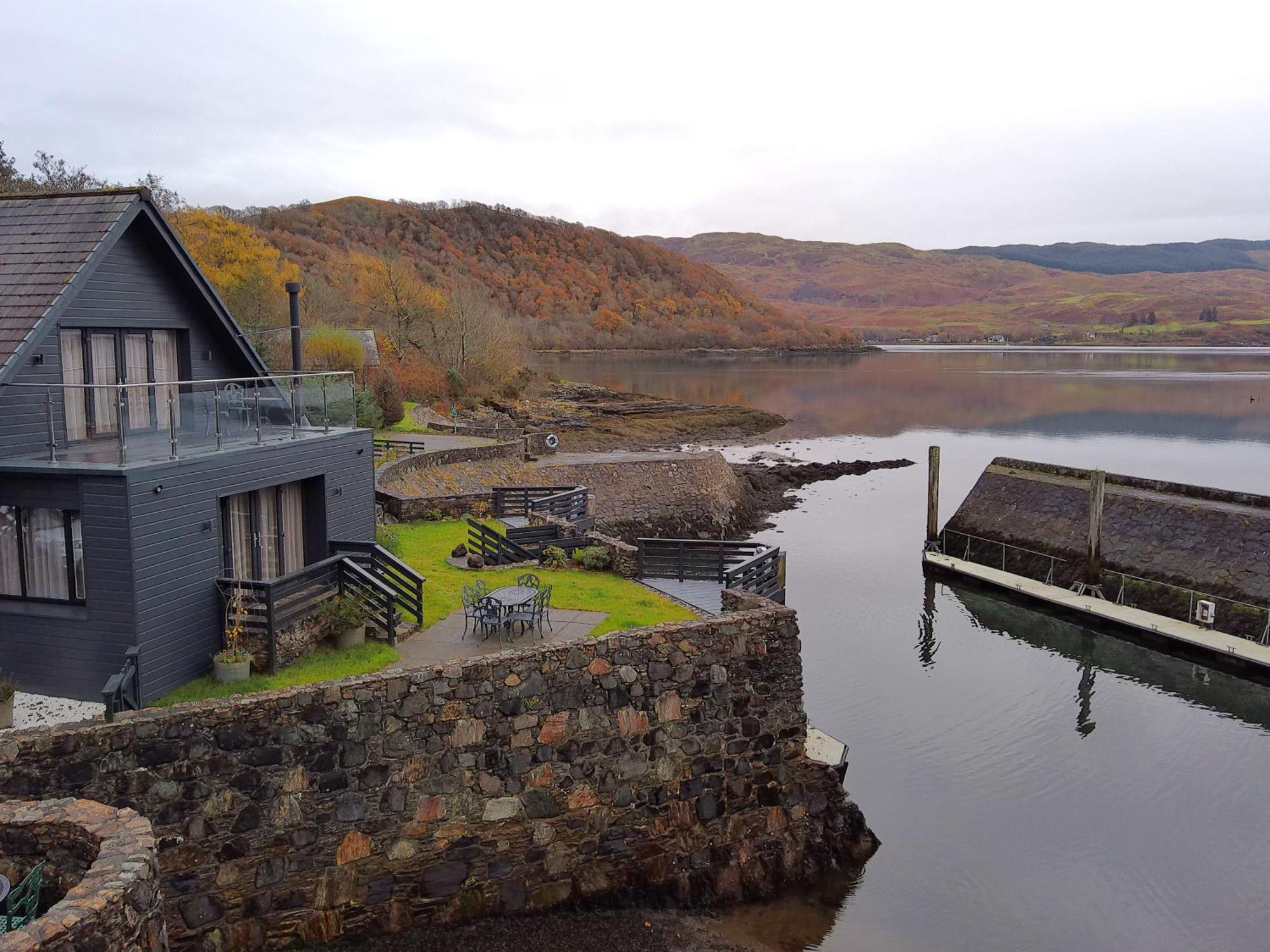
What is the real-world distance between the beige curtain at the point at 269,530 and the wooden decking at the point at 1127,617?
851 inches

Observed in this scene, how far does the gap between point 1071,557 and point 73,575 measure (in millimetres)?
27022

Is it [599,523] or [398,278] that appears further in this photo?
[398,278]

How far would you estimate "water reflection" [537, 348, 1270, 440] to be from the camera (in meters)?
79.4

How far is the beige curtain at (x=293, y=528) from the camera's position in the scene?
1711 centimetres

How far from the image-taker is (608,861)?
1302cm

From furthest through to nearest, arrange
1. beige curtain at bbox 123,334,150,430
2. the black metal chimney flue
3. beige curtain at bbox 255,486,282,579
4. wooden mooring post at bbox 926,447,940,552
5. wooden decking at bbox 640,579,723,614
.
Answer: wooden mooring post at bbox 926,447,940,552, the black metal chimney flue, wooden decking at bbox 640,579,723,614, beige curtain at bbox 255,486,282,579, beige curtain at bbox 123,334,150,430

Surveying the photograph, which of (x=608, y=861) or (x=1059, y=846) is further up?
A: (x=608, y=861)

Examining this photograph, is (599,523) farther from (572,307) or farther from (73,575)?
(572,307)

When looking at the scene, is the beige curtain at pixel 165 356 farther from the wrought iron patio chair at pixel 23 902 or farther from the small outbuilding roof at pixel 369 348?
the small outbuilding roof at pixel 369 348

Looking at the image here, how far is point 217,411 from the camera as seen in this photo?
1497cm

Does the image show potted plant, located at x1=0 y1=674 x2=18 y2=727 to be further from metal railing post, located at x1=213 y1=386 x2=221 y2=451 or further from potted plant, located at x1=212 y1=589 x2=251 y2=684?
metal railing post, located at x1=213 y1=386 x2=221 y2=451

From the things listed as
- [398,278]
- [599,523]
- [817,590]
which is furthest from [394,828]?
[398,278]

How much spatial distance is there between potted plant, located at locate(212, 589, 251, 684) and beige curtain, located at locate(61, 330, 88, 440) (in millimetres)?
3737

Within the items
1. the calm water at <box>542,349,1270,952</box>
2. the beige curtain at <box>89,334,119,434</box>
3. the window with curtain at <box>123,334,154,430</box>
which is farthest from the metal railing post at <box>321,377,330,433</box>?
the calm water at <box>542,349,1270,952</box>
